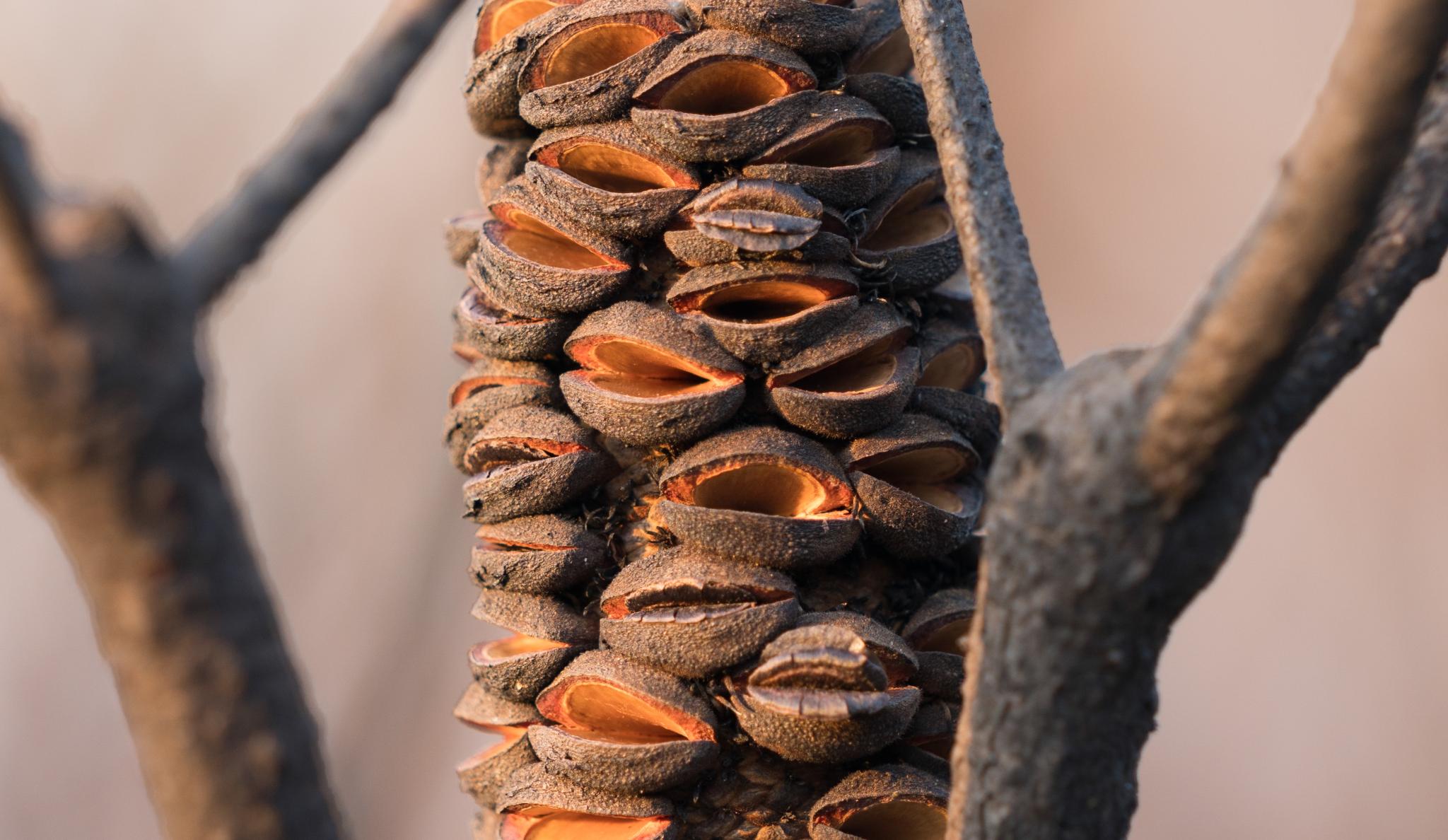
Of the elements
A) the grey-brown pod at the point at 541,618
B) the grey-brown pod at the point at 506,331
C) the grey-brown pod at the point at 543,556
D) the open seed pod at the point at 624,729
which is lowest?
the open seed pod at the point at 624,729

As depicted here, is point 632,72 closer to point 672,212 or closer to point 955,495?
point 672,212

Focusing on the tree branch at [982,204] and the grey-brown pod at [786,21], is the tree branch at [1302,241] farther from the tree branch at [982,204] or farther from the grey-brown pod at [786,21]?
the grey-brown pod at [786,21]

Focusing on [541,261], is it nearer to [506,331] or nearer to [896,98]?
[506,331]

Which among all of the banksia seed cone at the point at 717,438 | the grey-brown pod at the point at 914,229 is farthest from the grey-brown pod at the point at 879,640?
the grey-brown pod at the point at 914,229

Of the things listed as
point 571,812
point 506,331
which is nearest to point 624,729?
point 571,812

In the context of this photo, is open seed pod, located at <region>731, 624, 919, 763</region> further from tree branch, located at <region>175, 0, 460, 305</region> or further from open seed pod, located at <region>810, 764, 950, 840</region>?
tree branch, located at <region>175, 0, 460, 305</region>

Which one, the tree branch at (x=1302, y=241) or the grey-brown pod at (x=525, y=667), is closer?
the tree branch at (x=1302, y=241)

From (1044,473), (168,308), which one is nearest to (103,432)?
(168,308)

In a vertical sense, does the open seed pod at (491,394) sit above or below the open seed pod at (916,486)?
above
